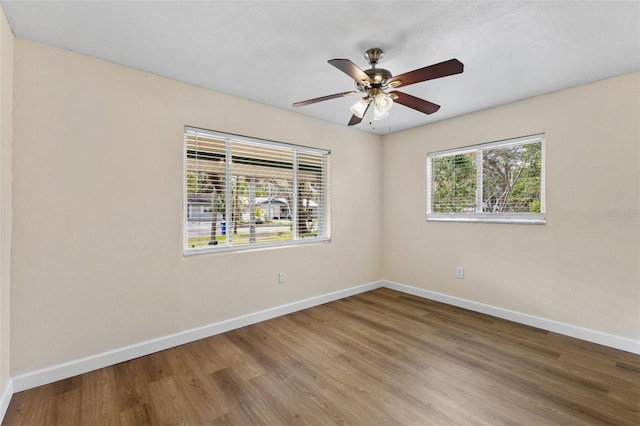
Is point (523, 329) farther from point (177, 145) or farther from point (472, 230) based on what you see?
point (177, 145)

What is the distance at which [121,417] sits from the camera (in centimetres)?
176

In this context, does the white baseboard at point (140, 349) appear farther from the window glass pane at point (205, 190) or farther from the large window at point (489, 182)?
the large window at point (489, 182)

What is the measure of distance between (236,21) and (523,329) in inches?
148

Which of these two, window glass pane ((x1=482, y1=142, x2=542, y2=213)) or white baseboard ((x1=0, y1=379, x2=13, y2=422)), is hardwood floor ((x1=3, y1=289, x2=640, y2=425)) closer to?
white baseboard ((x1=0, y1=379, x2=13, y2=422))

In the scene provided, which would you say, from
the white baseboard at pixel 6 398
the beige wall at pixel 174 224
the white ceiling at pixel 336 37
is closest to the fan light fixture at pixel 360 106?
the white ceiling at pixel 336 37

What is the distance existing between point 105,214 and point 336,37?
222 centimetres

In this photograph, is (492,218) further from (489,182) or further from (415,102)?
(415,102)

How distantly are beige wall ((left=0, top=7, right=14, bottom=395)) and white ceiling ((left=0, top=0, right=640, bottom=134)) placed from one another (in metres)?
0.19

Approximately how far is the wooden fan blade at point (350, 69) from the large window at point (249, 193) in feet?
5.27

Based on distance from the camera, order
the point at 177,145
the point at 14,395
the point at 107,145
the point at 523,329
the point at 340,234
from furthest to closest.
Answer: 1. the point at 340,234
2. the point at 523,329
3. the point at 177,145
4. the point at 107,145
5. the point at 14,395

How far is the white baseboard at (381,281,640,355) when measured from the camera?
257 centimetres

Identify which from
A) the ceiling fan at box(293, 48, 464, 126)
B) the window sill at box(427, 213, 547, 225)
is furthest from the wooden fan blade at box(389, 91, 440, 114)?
the window sill at box(427, 213, 547, 225)

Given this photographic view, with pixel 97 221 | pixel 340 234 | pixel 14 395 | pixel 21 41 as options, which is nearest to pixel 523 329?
pixel 340 234

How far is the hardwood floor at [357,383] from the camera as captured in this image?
1.78 meters
